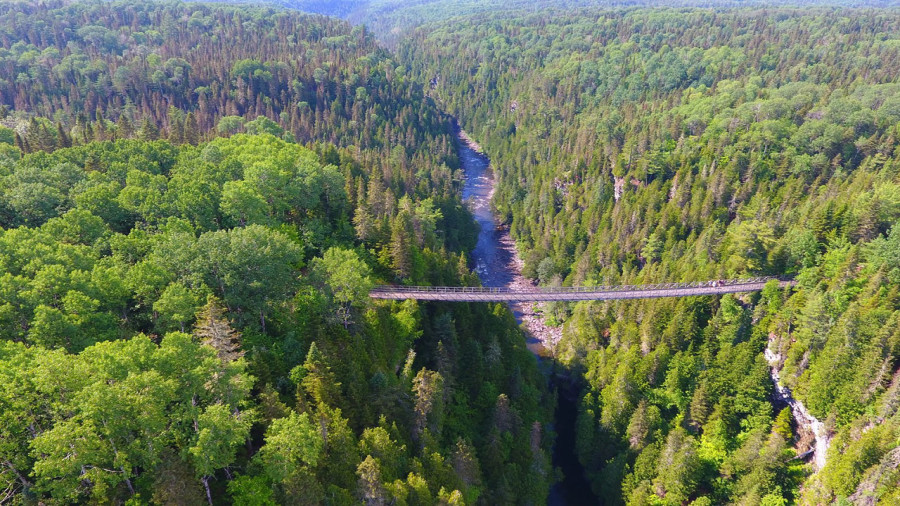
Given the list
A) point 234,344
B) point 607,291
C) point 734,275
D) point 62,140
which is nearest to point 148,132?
point 62,140

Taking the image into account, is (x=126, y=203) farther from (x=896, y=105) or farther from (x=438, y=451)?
(x=896, y=105)

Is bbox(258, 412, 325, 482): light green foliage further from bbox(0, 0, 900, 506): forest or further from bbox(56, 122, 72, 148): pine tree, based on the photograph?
bbox(56, 122, 72, 148): pine tree

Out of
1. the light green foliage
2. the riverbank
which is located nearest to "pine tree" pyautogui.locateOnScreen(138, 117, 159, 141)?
the riverbank

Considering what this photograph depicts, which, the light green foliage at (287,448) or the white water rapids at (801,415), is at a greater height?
the light green foliage at (287,448)

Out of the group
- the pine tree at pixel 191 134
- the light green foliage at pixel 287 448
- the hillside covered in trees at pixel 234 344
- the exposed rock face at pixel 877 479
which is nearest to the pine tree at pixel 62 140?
the hillside covered in trees at pixel 234 344

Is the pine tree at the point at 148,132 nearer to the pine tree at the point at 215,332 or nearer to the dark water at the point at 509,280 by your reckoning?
the dark water at the point at 509,280
